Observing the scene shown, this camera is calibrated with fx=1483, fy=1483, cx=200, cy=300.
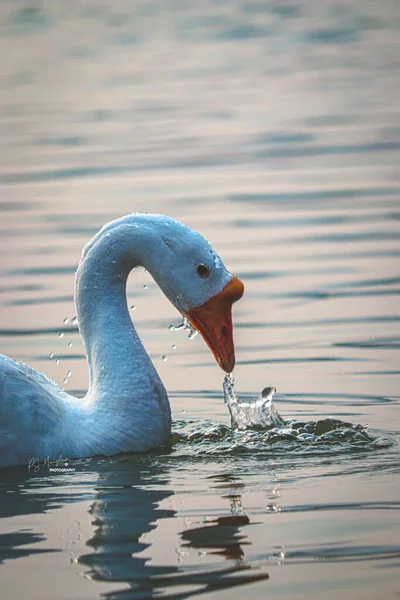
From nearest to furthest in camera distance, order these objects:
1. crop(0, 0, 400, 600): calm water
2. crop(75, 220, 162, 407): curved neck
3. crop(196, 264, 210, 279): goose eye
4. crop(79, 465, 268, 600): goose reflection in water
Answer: crop(79, 465, 268, 600): goose reflection in water < crop(0, 0, 400, 600): calm water < crop(196, 264, 210, 279): goose eye < crop(75, 220, 162, 407): curved neck

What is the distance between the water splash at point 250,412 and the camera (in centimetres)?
852

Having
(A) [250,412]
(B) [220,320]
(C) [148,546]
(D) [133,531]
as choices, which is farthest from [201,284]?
(C) [148,546]

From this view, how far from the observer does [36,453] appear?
778cm

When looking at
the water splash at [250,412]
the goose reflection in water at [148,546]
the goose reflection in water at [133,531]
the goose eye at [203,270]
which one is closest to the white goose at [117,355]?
the goose eye at [203,270]

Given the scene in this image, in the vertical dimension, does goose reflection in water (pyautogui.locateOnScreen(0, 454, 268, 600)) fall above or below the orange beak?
below

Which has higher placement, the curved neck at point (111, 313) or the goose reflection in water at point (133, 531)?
the curved neck at point (111, 313)

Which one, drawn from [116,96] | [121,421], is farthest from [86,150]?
[121,421]

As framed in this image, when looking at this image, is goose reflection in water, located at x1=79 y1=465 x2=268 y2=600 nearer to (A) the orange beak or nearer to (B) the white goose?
(B) the white goose

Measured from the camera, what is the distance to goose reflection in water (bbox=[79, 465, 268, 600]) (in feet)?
18.9

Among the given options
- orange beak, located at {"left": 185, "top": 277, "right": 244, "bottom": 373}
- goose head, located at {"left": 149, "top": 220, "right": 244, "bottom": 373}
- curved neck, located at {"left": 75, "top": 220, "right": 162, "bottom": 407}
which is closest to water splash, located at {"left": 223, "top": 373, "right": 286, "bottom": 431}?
orange beak, located at {"left": 185, "top": 277, "right": 244, "bottom": 373}

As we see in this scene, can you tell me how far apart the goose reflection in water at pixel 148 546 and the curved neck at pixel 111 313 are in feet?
3.24

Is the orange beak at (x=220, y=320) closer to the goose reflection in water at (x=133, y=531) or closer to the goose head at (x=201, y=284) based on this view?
the goose head at (x=201, y=284)

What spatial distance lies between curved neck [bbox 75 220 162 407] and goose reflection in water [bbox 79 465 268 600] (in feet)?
3.24

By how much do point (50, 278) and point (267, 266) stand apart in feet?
5.93
